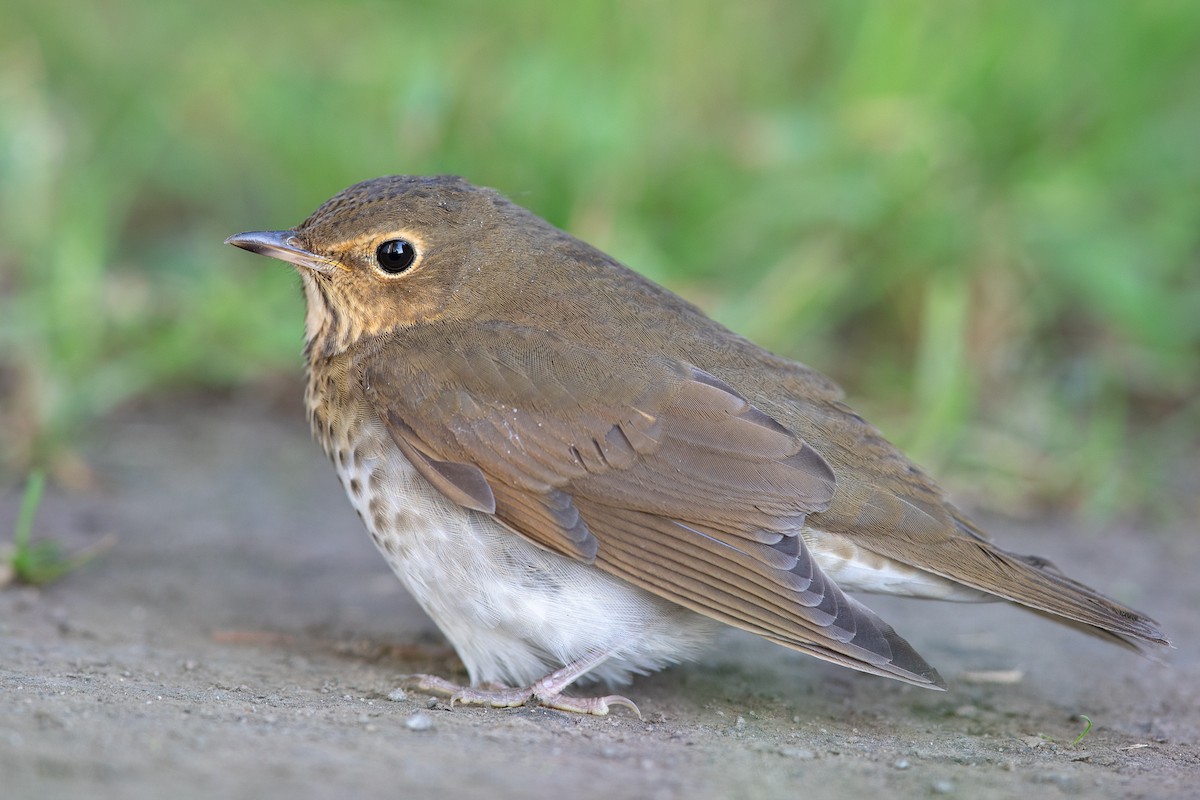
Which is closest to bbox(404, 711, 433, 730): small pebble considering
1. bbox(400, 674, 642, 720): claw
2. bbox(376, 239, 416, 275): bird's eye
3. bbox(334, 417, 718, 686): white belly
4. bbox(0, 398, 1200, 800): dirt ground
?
bbox(0, 398, 1200, 800): dirt ground

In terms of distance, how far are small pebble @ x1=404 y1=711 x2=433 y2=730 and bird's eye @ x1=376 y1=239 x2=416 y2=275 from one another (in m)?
1.49

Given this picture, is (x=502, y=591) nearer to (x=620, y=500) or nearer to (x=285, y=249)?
(x=620, y=500)

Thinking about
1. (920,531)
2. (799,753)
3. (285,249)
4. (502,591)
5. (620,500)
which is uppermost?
(285,249)

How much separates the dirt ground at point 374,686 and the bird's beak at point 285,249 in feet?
3.87

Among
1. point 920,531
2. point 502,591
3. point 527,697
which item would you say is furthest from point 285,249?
point 920,531

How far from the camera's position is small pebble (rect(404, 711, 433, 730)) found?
3.06m

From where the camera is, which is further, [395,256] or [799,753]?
[395,256]

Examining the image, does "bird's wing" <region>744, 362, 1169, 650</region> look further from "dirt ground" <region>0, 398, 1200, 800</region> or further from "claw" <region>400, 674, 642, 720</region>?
"claw" <region>400, 674, 642, 720</region>

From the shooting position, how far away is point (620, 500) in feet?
11.8

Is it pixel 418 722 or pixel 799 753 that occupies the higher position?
pixel 799 753

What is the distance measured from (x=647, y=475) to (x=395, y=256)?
1.11 meters

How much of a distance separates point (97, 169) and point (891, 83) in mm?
4228

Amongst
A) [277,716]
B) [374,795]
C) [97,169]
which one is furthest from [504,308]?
[97,169]

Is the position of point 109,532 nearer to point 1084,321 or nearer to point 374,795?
point 374,795
